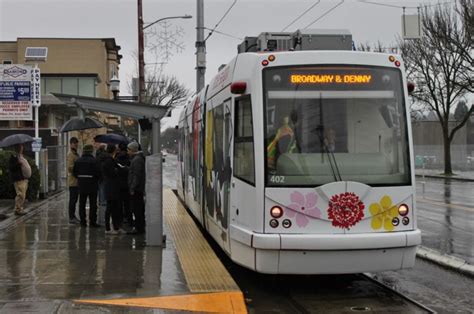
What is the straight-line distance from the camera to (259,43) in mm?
8930

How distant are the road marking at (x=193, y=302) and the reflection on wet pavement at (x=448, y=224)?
197 inches

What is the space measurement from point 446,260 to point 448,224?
484 centimetres

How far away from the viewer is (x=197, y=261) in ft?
28.2

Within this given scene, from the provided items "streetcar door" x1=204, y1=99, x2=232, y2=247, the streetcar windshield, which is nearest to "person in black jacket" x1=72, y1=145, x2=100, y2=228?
"streetcar door" x1=204, y1=99, x2=232, y2=247

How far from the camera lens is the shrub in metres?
16.0

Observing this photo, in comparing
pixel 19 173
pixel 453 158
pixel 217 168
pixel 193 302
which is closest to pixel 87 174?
pixel 19 173

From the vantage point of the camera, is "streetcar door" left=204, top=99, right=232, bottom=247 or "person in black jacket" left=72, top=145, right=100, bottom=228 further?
"person in black jacket" left=72, top=145, right=100, bottom=228

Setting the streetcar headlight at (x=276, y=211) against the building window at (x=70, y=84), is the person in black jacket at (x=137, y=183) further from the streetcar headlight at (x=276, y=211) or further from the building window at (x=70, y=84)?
the building window at (x=70, y=84)

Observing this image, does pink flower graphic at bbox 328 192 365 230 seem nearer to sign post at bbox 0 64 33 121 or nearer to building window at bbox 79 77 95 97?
sign post at bbox 0 64 33 121

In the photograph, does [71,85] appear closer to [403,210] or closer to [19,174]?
[19,174]

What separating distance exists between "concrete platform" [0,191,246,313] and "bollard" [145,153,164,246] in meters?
0.27

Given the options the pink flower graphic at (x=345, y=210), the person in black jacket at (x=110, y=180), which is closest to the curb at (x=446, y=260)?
the pink flower graphic at (x=345, y=210)

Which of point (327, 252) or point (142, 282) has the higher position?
point (327, 252)

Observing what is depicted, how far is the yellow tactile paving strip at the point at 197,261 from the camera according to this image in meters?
7.14
